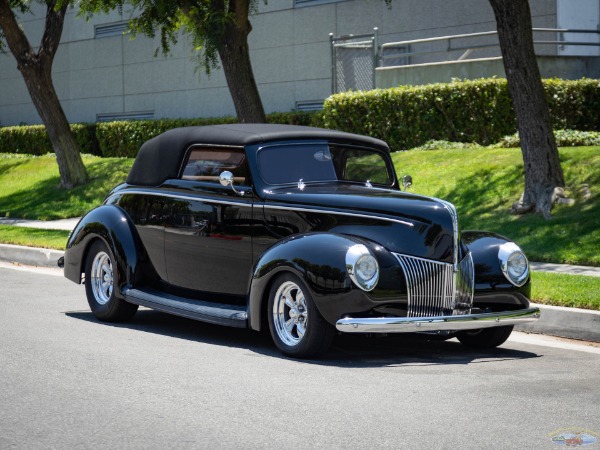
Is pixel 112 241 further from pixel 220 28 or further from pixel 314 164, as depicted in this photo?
pixel 220 28

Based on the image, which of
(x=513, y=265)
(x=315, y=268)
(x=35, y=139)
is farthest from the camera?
(x=35, y=139)

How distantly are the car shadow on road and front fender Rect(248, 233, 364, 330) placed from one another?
49 centimetres

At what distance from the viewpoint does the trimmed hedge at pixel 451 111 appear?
1972 centimetres

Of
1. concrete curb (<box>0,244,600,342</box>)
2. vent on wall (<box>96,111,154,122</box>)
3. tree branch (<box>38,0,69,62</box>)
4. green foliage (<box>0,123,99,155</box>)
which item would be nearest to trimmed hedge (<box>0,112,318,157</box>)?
green foliage (<box>0,123,99,155</box>)

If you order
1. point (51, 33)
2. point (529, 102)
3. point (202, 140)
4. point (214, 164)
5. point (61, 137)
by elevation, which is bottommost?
point (61, 137)

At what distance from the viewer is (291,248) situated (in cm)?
801

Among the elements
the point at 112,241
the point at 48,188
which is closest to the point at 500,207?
the point at 112,241

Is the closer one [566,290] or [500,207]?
[566,290]

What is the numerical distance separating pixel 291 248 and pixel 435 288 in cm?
110

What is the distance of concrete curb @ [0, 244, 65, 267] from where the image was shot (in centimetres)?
1490

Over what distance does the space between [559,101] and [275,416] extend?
47.7 feet

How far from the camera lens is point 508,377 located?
750 centimetres

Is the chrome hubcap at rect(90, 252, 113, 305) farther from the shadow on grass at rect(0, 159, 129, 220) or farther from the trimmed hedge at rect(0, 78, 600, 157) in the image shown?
the shadow on grass at rect(0, 159, 129, 220)

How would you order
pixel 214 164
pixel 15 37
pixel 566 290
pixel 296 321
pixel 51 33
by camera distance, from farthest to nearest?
pixel 51 33 < pixel 15 37 < pixel 566 290 < pixel 214 164 < pixel 296 321
